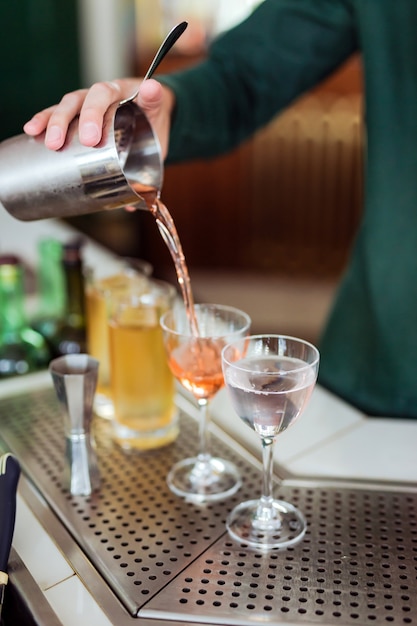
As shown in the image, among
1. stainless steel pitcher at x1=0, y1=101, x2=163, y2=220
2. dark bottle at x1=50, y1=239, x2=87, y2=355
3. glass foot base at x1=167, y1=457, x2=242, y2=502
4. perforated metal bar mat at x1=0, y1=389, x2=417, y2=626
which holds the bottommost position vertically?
perforated metal bar mat at x1=0, y1=389, x2=417, y2=626

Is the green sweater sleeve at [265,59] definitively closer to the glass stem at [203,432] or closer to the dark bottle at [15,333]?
the dark bottle at [15,333]

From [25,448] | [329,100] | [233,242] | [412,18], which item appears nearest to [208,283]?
[233,242]

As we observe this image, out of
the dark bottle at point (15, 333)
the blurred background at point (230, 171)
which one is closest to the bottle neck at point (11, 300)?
the dark bottle at point (15, 333)

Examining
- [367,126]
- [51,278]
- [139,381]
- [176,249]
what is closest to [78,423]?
[139,381]

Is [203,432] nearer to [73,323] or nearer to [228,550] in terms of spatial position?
[228,550]

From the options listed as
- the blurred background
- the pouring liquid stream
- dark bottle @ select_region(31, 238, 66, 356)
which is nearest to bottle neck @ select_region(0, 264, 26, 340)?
dark bottle @ select_region(31, 238, 66, 356)

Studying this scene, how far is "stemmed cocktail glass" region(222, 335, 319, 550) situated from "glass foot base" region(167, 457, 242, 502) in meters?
0.05

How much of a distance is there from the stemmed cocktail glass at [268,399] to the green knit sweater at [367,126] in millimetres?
532

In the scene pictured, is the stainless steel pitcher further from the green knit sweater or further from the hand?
the green knit sweater

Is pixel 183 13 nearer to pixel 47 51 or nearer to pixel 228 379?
pixel 47 51

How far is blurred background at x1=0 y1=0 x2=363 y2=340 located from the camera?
3898 millimetres

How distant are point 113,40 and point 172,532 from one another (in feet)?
12.4

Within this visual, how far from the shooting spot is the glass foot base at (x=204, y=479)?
3.33 feet

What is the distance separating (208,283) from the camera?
4320mm
